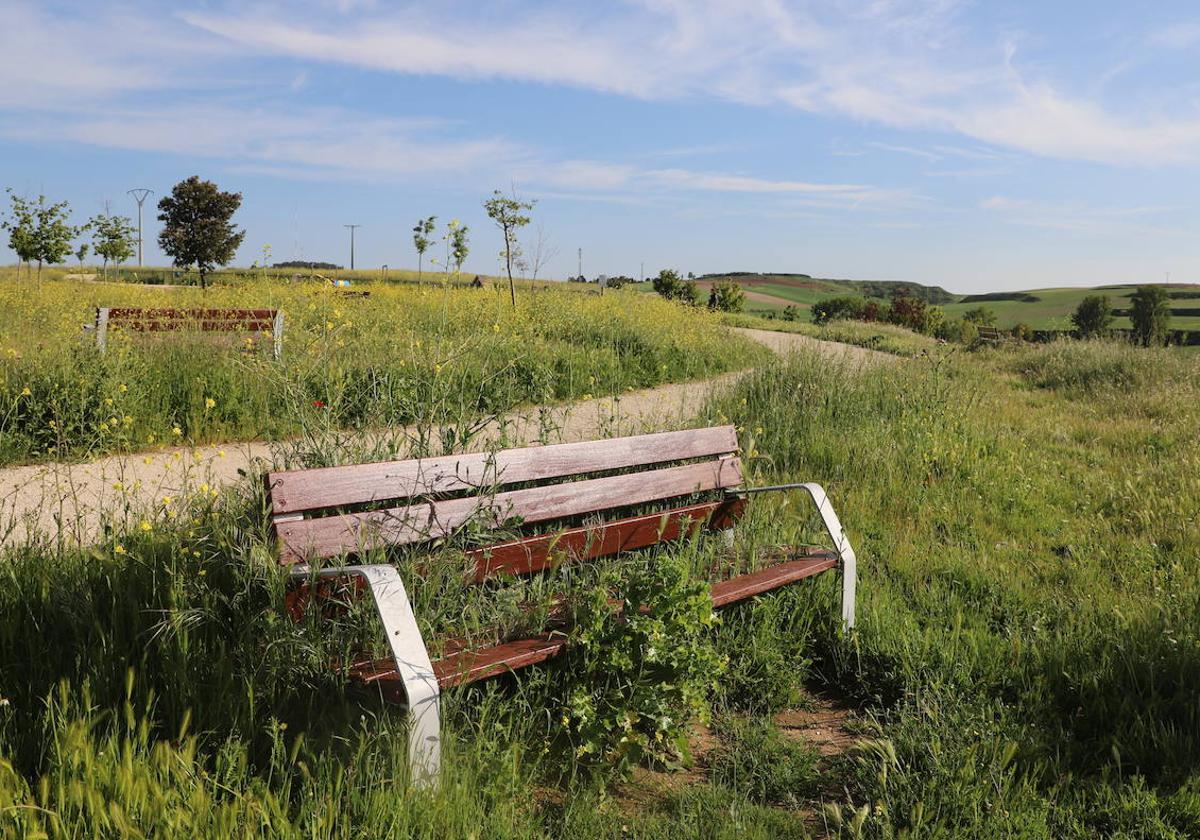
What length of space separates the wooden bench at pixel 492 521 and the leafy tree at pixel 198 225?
5723 cm

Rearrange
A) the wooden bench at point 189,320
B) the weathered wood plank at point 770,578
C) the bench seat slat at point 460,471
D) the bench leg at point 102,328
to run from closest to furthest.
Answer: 1. the bench seat slat at point 460,471
2. the weathered wood plank at point 770,578
3. the bench leg at point 102,328
4. the wooden bench at point 189,320

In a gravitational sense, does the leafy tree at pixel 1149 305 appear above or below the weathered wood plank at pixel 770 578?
above

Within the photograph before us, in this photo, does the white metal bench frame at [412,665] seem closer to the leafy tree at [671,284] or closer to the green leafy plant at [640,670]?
the green leafy plant at [640,670]

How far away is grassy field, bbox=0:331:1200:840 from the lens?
2.43 metres

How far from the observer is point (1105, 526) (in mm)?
5680

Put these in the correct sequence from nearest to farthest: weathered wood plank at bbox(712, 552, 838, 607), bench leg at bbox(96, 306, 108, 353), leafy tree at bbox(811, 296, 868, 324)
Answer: weathered wood plank at bbox(712, 552, 838, 607) → bench leg at bbox(96, 306, 108, 353) → leafy tree at bbox(811, 296, 868, 324)

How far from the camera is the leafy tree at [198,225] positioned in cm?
5578

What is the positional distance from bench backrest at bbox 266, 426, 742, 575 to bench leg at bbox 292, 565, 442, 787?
1.30ft

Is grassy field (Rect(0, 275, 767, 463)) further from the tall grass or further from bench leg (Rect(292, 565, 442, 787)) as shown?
the tall grass

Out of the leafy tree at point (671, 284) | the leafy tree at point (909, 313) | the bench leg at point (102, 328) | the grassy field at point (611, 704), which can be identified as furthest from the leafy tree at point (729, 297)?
the grassy field at point (611, 704)

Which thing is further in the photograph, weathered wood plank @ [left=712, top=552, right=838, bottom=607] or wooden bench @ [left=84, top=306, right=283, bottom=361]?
wooden bench @ [left=84, top=306, right=283, bottom=361]

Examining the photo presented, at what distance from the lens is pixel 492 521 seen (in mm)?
3473

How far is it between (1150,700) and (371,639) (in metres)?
2.87

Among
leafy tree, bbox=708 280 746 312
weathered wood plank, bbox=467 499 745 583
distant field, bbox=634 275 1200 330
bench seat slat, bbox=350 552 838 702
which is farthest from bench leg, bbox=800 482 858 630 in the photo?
distant field, bbox=634 275 1200 330
